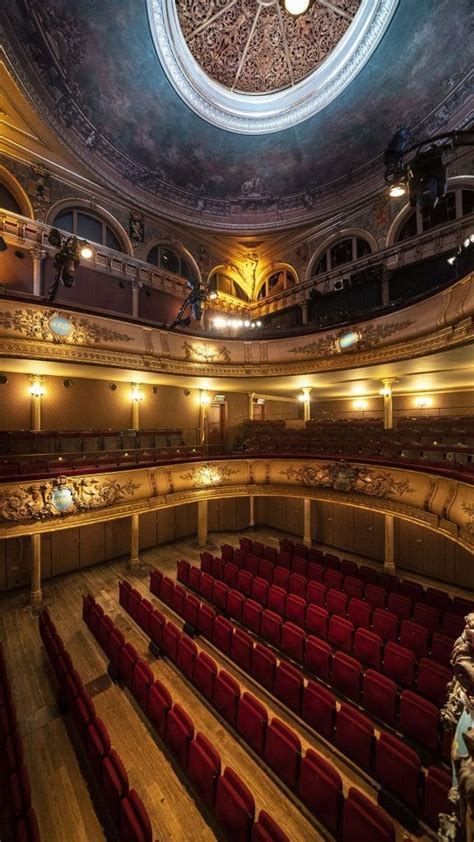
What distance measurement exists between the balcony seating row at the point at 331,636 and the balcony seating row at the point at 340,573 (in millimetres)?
1018

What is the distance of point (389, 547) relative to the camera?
33.2 feet

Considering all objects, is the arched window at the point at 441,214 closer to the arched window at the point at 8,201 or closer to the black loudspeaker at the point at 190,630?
the arched window at the point at 8,201

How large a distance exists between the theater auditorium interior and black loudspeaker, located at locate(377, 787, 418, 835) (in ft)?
0.11

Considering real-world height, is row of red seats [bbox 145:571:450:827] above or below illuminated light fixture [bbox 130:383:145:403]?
below

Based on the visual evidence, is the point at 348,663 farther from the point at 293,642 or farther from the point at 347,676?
the point at 293,642

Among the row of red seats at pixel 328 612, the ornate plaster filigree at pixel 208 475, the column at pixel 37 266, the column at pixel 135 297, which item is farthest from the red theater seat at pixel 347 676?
the column at pixel 37 266

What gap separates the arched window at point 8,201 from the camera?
10.1m

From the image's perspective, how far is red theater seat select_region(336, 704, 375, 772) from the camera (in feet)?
12.8

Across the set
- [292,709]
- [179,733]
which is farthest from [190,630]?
[179,733]

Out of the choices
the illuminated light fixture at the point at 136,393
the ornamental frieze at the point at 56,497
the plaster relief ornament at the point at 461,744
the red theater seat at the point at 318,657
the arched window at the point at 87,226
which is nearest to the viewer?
the plaster relief ornament at the point at 461,744

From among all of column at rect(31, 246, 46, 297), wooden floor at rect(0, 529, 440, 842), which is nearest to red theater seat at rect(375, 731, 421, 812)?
wooden floor at rect(0, 529, 440, 842)

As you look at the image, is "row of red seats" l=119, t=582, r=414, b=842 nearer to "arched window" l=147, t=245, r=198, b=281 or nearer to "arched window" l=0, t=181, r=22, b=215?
"arched window" l=0, t=181, r=22, b=215

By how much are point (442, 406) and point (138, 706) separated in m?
11.6

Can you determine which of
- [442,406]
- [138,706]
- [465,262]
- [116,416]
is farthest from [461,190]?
[138,706]
